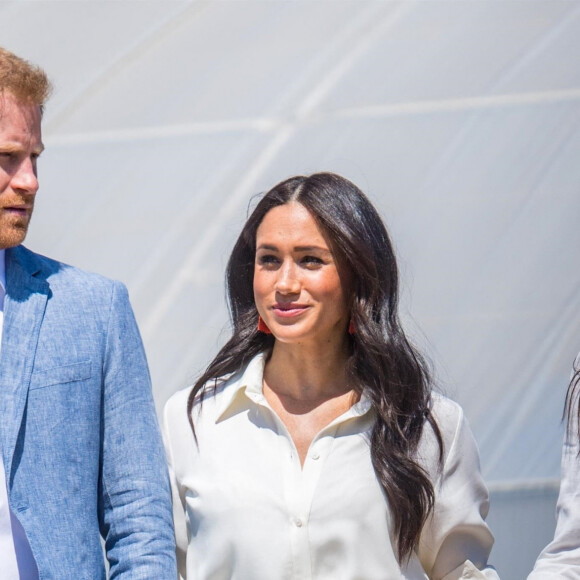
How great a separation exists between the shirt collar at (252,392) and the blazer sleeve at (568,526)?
42cm

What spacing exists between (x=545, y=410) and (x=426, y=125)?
3.57 feet

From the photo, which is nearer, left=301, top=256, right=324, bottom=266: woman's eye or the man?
the man

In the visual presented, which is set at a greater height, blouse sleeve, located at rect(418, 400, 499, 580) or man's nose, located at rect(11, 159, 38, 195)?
man's nose, located at rect(11, 159, 38, 195)

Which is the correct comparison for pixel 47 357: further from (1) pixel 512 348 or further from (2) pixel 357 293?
(1) pixel 512 348

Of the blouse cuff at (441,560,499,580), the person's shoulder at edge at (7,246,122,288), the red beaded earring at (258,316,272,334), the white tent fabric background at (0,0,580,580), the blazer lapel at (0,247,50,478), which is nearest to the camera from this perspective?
the blazer lapel at (0,247,50,478)

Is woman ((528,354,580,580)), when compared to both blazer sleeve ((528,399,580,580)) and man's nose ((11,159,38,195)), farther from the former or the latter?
man's nose ((11,159,38,195))

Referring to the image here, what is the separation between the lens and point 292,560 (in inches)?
91.3

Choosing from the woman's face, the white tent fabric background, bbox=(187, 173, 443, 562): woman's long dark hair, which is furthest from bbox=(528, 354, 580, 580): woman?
the white tent fabric background

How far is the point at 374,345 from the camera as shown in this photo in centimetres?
250

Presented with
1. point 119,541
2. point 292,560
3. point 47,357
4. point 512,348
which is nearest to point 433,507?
point 292,560

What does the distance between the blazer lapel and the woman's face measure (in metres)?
0.47

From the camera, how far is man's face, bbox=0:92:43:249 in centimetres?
216

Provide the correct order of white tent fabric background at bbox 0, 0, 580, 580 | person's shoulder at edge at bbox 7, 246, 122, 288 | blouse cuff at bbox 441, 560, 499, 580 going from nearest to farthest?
person's shoulder at edge at bbox 7, 246, 122, 288 < blouse cuff at bbox 441, 560, 499, 580 < white tent fabric background at bbox 0, 0, 580, 580

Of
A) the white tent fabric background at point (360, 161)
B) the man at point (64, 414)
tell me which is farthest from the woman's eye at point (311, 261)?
the white tent fabric background at point (360, 161)
